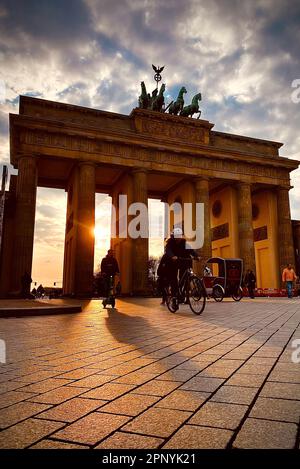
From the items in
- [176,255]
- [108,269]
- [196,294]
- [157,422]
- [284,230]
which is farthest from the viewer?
[284,230]

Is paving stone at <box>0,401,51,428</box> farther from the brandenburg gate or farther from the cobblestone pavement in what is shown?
the brandenburg gate

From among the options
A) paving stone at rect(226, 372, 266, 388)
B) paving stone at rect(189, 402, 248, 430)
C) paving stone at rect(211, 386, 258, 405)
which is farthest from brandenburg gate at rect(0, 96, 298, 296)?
paving stone at rect(189, 402, 248, 430)

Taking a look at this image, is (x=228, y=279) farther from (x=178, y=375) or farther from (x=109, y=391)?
(x=109, y=391)

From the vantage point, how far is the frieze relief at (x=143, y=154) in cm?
2548

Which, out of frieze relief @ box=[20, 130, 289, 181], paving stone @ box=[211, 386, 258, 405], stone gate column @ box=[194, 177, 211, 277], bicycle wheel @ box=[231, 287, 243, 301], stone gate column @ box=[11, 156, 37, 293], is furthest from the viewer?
stone gate column @ box=[194, 177, 211, 277]

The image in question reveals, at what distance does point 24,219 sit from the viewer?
2394 centimetres

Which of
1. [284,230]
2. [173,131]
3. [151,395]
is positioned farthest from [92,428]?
[284,230]

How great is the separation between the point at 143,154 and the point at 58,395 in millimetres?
27413

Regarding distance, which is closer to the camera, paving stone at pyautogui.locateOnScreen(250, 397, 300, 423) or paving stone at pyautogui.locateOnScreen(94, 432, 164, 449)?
paving stone at pyautogui.locateOnScreen(94, 432, 164, 449)

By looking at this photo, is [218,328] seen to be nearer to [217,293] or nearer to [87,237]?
[217,293]

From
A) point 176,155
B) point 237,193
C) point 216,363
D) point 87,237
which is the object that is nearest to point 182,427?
point 216,363

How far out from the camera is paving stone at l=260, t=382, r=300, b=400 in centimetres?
198

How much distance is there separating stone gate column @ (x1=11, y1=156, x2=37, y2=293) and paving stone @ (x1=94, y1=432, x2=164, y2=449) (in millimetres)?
23199
